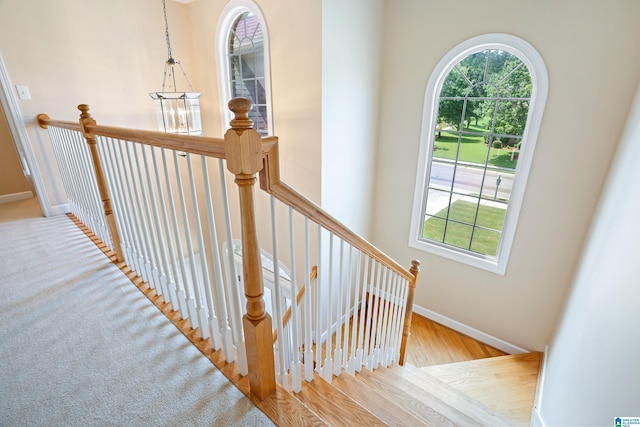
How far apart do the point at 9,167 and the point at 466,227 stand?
5.38 meters

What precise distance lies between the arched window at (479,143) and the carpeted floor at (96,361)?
9.52 feet

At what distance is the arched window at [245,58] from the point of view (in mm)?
3143

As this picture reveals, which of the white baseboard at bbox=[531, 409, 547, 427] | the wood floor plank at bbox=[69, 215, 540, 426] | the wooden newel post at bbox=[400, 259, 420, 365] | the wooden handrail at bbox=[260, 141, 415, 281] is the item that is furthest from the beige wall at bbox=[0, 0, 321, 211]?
the white baseboard at bbox=[531, 409, 547, 427]

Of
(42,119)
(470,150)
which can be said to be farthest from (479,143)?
(42,119)

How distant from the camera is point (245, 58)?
340 cm

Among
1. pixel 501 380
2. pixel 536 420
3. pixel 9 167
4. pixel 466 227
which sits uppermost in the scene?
pixel 9 167

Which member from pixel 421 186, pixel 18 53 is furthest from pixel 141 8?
pixel 421 186

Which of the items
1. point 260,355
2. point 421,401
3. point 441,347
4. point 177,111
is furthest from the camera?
point 441,347

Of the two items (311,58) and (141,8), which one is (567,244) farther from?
(141,8)

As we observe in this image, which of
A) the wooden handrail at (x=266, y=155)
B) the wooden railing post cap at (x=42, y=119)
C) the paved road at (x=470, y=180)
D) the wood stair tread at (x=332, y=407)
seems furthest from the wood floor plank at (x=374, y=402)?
the wooden railing post cap at (x=42, y=119)

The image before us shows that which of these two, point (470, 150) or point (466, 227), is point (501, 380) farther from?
point (470, 150)

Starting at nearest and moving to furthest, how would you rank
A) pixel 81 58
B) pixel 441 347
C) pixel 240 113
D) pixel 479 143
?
pixel 240 113 < pixel 81 58 < pixel 479 143 < pixel 441 347

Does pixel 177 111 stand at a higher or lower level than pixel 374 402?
higher

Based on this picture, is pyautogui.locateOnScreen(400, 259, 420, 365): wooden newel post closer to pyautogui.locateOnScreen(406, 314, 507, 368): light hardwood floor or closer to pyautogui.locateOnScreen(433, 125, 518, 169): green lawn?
pyautogui.locateOnScreen(406, 314, 507, 368): light hardwood floor
